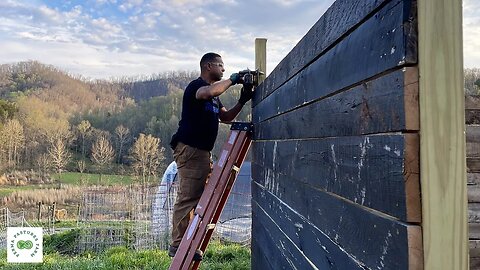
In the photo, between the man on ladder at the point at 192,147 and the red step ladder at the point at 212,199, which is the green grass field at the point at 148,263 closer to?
the man on ladder at the point at 192,147

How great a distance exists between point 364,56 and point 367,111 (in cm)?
11

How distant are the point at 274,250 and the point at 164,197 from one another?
34.5ft

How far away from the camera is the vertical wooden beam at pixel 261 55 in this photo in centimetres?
342

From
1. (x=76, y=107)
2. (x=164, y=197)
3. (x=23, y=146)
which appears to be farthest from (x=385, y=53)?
(x=76, y=107)

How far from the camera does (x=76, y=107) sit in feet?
169

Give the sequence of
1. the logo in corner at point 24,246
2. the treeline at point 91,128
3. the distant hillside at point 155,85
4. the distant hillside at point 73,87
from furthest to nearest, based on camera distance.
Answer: the distant hillside at point 73,87 → the distant hillside at point 155,85 → the treeline at point 91,128 → the logo in corner at point 24,246

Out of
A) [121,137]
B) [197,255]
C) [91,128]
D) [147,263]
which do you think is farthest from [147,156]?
[197,255]

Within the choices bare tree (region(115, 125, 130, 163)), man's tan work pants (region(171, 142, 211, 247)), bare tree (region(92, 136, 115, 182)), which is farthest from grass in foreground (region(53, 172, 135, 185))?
man's tan work pants (region(171, 142, 211, 247))

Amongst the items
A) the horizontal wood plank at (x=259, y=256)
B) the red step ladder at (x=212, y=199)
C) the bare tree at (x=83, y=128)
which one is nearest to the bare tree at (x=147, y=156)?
the bare tree at (x=83, y=128)

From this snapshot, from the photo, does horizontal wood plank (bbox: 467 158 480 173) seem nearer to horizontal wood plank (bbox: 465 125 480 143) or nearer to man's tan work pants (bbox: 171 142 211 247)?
horizontal wood plank (bbox: 465 125 480 143)

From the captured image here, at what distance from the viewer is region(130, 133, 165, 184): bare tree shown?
34.9 m

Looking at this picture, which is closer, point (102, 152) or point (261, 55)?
point (261, 55)

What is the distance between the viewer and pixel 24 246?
8672 millimetres

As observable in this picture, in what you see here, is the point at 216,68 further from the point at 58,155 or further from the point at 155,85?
the point at 155,85
